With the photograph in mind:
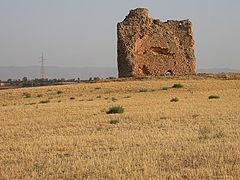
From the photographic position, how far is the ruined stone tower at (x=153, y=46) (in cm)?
5191

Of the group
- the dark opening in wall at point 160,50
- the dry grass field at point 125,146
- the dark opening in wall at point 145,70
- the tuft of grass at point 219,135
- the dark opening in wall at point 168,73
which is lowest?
the dry grass field at point 125,146

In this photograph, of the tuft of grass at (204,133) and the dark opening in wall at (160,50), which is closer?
the tuft of grass at (204,133)

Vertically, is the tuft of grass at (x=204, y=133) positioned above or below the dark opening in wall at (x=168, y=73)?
below

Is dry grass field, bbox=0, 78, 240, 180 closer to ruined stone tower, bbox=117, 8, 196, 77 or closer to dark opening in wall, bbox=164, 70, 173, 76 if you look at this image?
ruined stone tower, bbox=117, 8, 196, 77

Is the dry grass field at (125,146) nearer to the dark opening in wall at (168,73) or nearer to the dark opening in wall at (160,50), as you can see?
the dark opening in wall at (168,73)

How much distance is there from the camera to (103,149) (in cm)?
→ 1230

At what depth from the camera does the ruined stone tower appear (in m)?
51.9

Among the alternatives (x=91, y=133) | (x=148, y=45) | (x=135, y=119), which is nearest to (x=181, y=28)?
(x=148, y=45)

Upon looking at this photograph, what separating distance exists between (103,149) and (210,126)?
505 centimetres

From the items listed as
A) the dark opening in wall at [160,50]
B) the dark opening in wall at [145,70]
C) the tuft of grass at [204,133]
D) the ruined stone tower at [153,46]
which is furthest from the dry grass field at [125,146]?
the dark opening in wall at [160,50]

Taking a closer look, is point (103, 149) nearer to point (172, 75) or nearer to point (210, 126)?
point (210, 126)

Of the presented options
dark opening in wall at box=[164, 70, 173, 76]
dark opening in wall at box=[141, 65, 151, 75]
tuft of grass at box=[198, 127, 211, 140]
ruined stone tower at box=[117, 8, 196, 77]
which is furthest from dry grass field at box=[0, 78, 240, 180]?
dark opening in wall at box=[164, 70, 173, 76]

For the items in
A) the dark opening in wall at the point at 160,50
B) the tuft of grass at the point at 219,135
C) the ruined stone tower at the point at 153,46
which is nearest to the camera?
the tuft of grass at the point at 219,135

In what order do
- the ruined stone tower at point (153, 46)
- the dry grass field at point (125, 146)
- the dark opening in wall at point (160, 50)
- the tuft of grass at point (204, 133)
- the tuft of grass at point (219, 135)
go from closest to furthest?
the dry grass field at point (125, 146) < the tuft of grass at point (204, 133) < the tuft of grass at point (219, 135) < the ruined stone tower at point (153, 46) < the dark opening in wall at point (160, 50)
